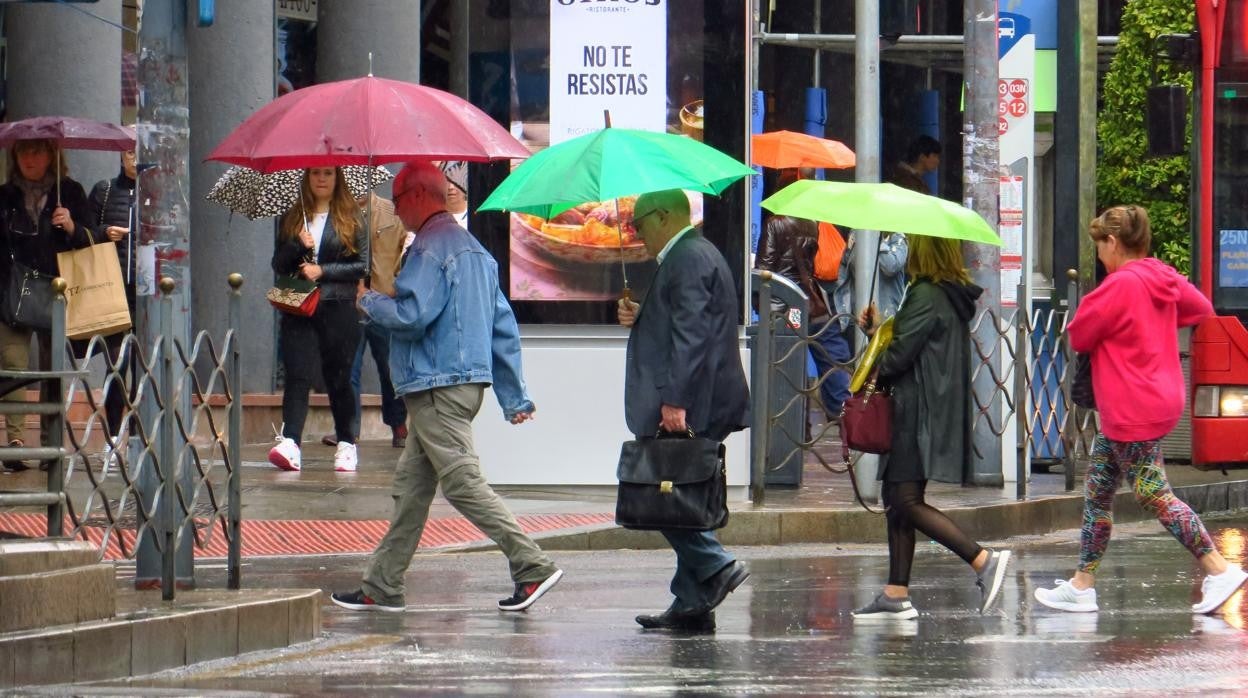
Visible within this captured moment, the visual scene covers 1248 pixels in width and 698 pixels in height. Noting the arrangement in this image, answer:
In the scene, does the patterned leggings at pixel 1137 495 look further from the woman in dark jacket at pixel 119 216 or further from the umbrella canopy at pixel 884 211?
the woman in dark jacket at pixel 119 216

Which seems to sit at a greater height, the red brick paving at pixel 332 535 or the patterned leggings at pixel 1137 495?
the patterned leggings at pixel 1137 495

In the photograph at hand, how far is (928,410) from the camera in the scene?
9016 millimetres

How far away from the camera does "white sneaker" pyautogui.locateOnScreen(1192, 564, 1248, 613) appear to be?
9.01 m

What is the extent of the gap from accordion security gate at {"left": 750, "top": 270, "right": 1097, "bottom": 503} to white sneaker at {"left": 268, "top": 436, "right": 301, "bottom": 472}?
8.87 ft

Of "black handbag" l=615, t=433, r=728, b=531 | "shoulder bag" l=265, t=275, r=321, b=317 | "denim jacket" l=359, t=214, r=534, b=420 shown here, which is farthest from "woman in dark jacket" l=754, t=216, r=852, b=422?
"black handbag" l=615, t=433, r=728, b=531

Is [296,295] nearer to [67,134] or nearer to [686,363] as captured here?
[67,134]

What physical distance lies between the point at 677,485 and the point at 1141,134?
1479 cm

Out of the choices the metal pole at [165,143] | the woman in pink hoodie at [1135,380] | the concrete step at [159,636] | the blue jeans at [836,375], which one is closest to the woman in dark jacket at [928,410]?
the woman in pink hoodie at [1135,380]

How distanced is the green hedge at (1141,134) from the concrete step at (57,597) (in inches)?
622

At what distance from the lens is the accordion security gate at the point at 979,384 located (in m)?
12.2

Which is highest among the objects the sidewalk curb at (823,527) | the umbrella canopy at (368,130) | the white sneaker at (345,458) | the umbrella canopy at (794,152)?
the umbrella canopy at (794,152)

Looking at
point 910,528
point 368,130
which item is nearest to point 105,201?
point 368,130

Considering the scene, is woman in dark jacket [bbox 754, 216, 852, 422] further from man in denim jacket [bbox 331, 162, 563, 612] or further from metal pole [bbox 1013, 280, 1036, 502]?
man in denim jacket [bbox 331, 162, 563, 612]

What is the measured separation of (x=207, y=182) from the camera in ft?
54.2
